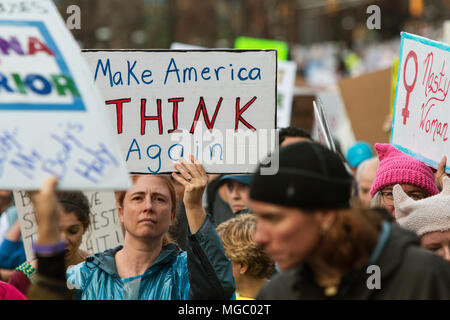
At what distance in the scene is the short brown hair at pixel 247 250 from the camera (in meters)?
4.04

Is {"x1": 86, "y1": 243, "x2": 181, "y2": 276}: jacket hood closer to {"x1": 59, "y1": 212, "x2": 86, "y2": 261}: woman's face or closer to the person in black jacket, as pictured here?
{"x1": 59, "y1": 212, "x2": 86, "y2": 261}: woman's face

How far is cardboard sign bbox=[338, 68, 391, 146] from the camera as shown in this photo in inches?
302

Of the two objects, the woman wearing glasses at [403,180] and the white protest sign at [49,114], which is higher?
the white protest sign at [49,114]

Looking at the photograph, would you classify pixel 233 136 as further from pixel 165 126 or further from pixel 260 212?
pixel 260 212

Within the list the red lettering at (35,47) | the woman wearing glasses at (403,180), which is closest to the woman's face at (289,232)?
the red lettering at (35,47)

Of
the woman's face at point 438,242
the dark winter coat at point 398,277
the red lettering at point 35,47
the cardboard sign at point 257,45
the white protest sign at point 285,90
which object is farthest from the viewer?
the cardboard sign at point 257,45

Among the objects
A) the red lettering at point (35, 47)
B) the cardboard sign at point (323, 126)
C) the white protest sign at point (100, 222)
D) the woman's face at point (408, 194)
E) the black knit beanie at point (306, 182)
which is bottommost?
the white protest sign at point (100, 222)

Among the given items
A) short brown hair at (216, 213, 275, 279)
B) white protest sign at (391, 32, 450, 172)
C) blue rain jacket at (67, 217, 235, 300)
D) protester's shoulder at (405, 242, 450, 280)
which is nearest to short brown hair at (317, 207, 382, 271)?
protester's shoulder at (405, 242, 450, 280)

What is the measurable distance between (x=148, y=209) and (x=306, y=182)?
1340 millimetres

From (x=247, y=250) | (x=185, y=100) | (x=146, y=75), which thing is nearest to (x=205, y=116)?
(x=185, y=100)

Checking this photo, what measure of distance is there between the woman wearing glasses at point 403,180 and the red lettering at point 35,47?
1.88m

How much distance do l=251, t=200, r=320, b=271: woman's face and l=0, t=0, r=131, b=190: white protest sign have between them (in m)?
0.49

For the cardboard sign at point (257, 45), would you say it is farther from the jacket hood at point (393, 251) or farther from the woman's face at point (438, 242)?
the jacket hood at point (393, 251)
